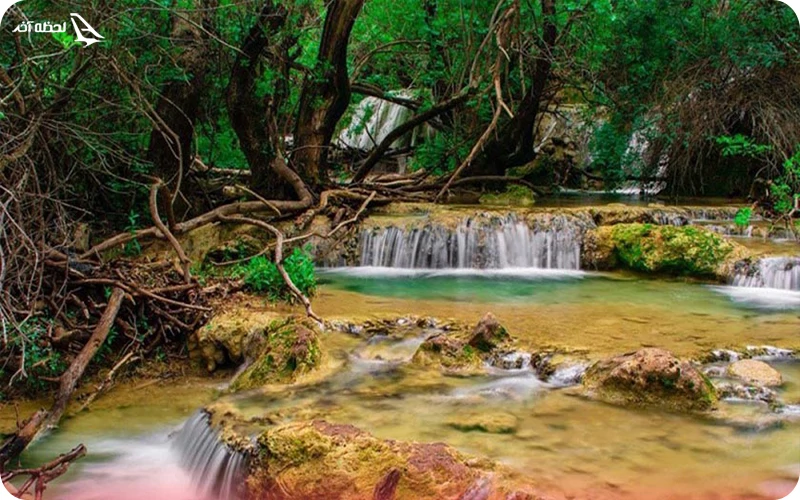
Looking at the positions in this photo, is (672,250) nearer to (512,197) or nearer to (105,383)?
(512,197)

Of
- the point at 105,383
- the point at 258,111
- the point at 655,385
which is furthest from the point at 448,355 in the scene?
the point at 258,111

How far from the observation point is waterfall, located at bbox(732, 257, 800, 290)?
6.37 m

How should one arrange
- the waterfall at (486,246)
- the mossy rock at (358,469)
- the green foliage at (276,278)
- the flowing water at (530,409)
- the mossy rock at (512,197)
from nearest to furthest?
the mossy rock at (358,469) < the flowing water at (530,409) < the green foliage at (276,278) < the waterfall at (486,246) < the mossy rock at (512,197)

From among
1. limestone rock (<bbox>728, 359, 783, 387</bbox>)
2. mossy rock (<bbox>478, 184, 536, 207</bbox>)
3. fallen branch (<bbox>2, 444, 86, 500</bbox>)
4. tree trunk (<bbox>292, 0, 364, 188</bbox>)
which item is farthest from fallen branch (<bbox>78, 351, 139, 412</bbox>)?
mossy rock (<bbox>478, 184, 536, 207</bbox>)

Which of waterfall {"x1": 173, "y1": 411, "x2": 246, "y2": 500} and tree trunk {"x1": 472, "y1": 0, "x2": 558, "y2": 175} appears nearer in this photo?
waterfall {"x1": 173, "y1": 411, "x2": 246, "y2": 500}

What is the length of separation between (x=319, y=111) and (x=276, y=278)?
363 cm

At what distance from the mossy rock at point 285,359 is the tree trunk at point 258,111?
423cm

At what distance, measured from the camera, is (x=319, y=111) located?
8906 mm

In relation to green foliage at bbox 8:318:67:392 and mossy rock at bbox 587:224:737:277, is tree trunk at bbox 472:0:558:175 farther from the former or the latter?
green foliage at bbox 8:318:67:392

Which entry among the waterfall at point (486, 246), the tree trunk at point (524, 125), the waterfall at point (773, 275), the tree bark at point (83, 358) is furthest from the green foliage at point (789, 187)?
the tree bark at point (83, 358)

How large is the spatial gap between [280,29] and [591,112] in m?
5.54

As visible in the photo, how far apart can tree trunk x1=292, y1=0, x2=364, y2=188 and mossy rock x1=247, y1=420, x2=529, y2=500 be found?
617cm

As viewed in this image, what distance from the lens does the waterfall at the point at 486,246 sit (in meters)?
7.79

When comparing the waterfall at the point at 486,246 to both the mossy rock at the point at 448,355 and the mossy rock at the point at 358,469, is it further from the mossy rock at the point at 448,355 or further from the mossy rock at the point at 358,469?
the mossy rock at the point at 358,469
